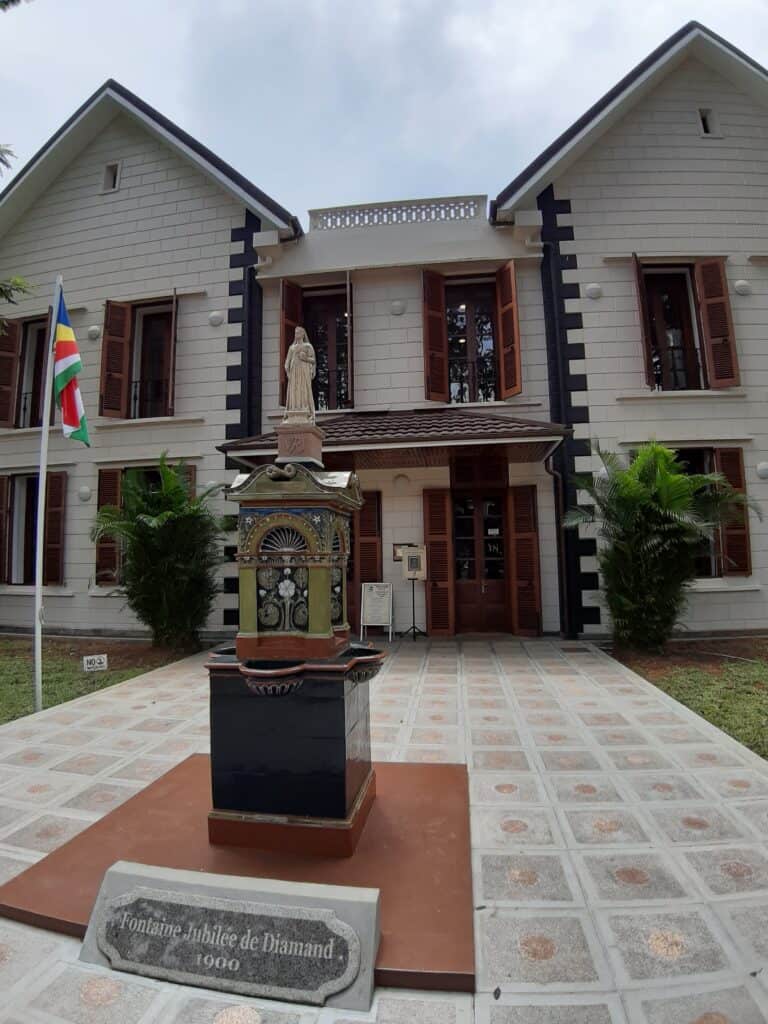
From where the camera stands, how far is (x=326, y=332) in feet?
32.5

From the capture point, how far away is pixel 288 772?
274 centimetres

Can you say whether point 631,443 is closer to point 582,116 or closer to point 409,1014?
point 582,116

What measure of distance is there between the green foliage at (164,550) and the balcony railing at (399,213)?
5.51 metres

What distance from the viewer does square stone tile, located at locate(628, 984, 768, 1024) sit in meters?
1.71

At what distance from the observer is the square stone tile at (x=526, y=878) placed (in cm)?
235

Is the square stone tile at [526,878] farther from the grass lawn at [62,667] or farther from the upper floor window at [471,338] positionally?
the upper floor window at [471,338]

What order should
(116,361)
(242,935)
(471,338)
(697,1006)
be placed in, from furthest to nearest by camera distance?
(116,361), (471,338), (242,935), (697,1006)

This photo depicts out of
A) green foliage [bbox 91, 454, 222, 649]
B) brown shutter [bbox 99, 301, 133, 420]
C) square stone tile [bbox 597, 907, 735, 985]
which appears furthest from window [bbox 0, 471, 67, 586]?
square stone tile [bbox 597, 907, 735, 985]

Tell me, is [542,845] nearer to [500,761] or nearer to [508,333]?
[500,761]

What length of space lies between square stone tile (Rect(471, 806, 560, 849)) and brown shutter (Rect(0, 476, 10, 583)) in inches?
411

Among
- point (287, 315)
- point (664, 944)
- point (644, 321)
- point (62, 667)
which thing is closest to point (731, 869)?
point (664, 944)

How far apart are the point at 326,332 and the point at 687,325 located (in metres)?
6.49

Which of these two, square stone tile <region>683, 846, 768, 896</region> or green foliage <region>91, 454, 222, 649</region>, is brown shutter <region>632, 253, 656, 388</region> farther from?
square stone tile <region>683, 846, 768, 896</region>

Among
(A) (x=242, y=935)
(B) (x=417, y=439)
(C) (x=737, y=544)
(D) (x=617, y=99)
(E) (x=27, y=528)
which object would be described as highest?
(D) (x=617, y=99)
